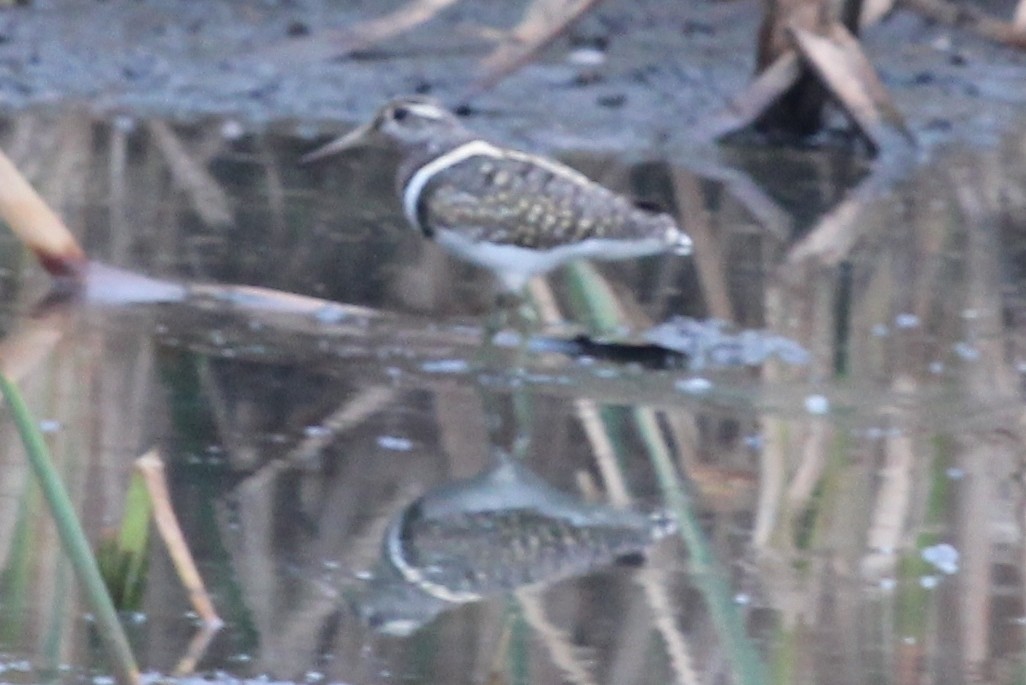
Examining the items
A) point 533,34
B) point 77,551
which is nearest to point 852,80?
point 533,34

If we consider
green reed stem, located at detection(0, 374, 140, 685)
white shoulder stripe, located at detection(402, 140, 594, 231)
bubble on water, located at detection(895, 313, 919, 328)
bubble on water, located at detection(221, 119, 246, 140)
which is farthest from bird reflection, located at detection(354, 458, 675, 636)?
bubble on water, located at detection(221, 119, 246, 140)

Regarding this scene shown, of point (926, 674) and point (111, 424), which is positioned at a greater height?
point (111, 424)

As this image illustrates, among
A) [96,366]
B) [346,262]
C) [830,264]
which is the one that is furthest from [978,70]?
[96,366]

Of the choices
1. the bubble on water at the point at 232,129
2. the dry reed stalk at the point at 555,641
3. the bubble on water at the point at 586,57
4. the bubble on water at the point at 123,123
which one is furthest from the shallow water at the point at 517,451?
the bubble on water at the point at 586,57

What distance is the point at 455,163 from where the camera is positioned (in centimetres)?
570

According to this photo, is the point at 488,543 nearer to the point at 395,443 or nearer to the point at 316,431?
the point at 395,443

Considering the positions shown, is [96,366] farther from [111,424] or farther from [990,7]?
[990,7]

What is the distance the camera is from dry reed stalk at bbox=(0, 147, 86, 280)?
211 inches

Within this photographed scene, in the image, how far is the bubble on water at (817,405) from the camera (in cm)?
510

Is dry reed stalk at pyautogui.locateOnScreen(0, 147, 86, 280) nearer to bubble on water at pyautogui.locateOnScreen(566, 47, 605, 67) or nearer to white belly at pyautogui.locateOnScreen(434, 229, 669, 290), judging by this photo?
white belly at pyautogui.locateOnScreen(434, 229, 669, 290)

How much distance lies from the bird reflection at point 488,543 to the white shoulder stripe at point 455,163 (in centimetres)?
122

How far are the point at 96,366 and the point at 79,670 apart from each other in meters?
1.81

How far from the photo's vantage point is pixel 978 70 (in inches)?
396

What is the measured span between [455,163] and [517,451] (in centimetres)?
120
